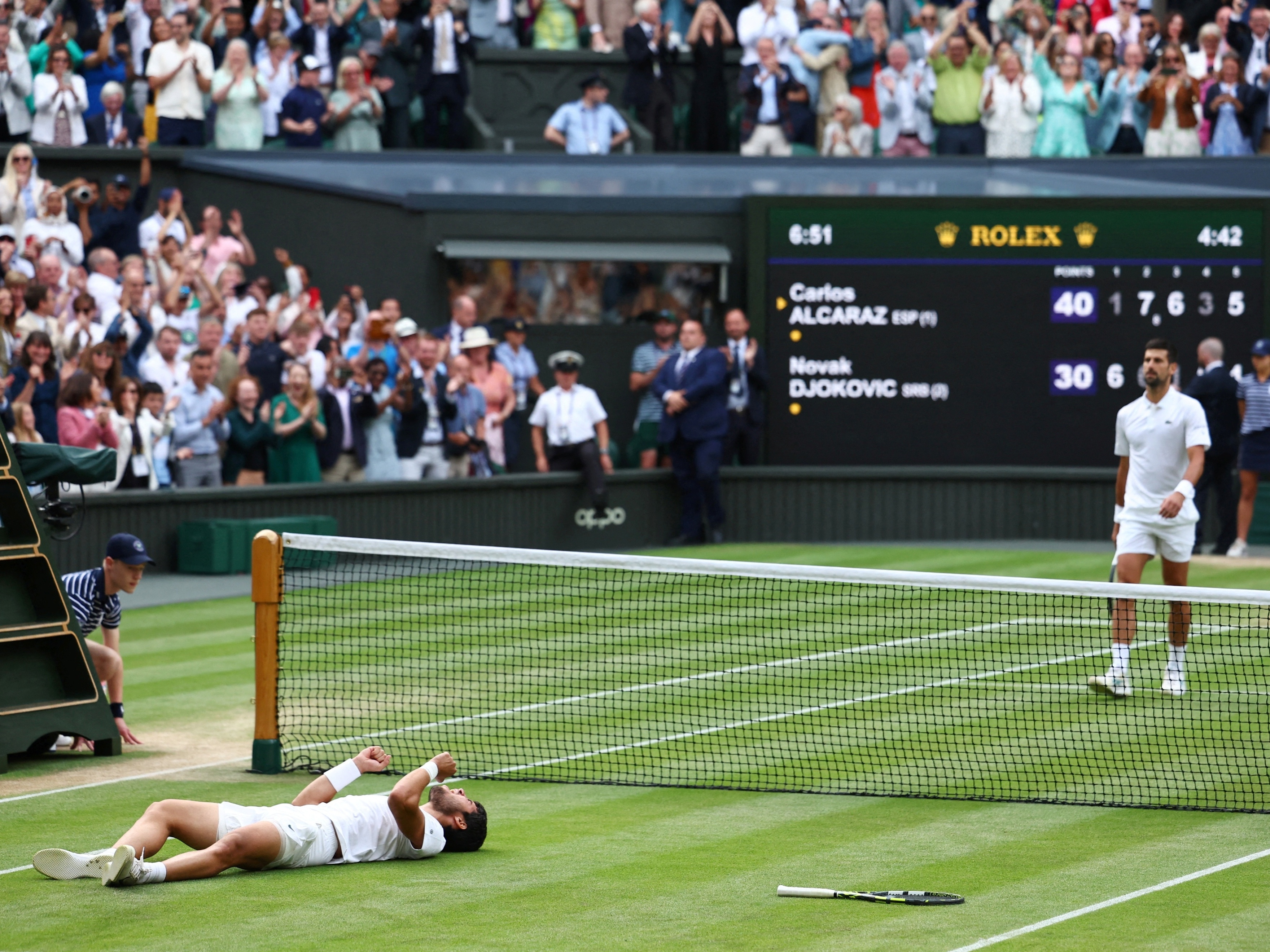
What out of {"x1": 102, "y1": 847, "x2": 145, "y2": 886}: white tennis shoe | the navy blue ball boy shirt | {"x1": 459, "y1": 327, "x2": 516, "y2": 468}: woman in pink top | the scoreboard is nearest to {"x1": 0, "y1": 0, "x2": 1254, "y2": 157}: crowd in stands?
the navy blue ball boy shirt

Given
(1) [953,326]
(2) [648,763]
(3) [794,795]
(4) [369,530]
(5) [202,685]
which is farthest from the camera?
(1) [953,326]

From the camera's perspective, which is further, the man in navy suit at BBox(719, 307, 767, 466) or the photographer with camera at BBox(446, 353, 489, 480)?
the man in navy suit at BBox(719, 307, 767, 466)

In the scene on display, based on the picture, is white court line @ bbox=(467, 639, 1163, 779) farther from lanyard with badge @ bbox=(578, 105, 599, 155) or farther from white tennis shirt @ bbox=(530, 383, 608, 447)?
lanyard with badge @ bbox=(578, 105, 599, 155)

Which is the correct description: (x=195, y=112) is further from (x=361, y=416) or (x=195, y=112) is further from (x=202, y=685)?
(x=202, y=685)

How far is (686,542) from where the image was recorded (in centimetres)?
2309

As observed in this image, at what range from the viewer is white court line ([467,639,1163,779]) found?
1148cm

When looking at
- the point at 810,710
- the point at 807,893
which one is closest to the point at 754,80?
the point at 810,710

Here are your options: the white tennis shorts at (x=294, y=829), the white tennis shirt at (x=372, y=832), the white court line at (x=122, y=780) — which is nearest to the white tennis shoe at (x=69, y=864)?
the white tennis shorts at (x=294, y=829)

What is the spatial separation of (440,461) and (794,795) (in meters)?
11.6

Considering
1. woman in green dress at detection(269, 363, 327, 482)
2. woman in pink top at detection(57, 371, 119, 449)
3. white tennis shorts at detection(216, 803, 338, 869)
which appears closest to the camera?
white tennis shorts at detection(216, 803, 338, 869)

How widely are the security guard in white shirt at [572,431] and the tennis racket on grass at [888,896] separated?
46.3 ft

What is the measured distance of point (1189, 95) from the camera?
85.0 ft

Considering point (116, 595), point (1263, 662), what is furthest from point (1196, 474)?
point (116, 595)

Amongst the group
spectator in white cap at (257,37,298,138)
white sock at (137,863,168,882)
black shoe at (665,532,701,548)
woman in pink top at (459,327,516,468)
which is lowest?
white sock at (137,863,168,882)
